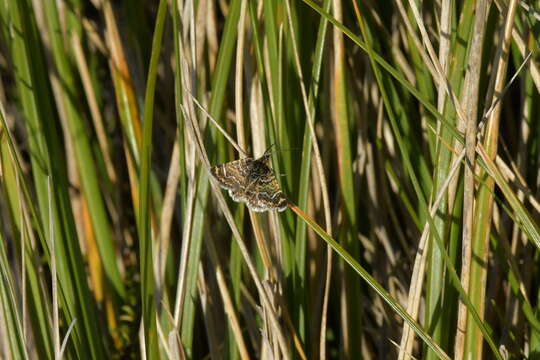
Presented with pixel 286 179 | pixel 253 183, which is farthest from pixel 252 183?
pixel 286 179

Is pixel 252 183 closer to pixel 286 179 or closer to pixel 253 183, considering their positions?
pixel 253 183

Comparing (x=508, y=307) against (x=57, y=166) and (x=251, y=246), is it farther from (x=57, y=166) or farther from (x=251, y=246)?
(x=57, y=166)

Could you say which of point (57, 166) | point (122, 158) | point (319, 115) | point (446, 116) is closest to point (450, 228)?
point (446, 116)

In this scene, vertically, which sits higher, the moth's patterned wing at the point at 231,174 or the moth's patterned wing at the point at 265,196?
the moth's patterned wing at the point at 231,174

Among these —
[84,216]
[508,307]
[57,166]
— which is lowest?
[508,307]
